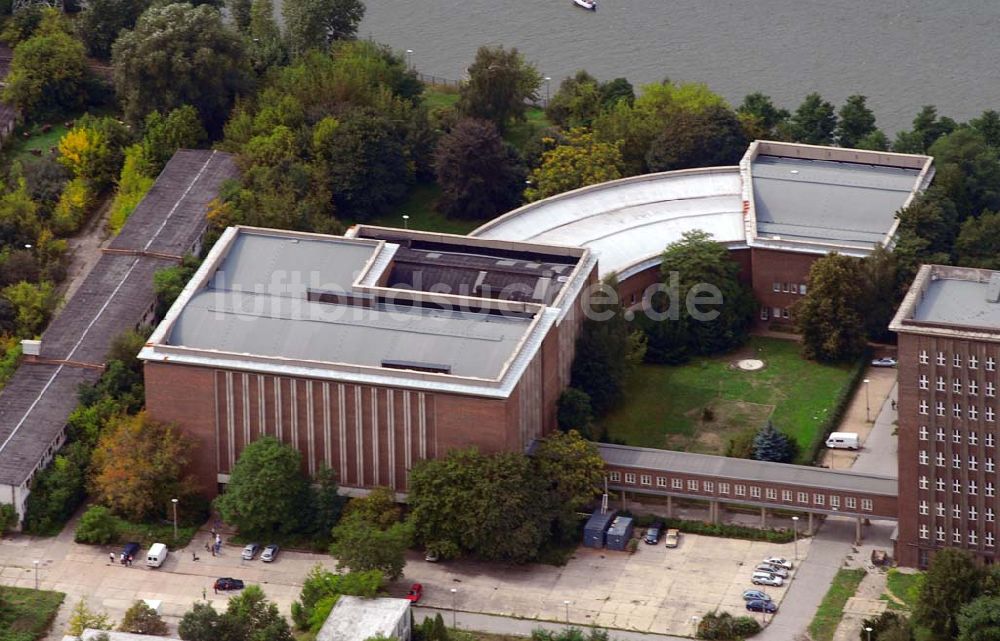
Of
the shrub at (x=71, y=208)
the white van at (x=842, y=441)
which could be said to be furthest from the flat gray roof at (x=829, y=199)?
the shrub at (x=71, y=208)

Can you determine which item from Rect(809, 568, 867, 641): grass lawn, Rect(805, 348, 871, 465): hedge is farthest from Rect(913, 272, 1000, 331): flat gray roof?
Rect(805, 348, 871, 465): hedge

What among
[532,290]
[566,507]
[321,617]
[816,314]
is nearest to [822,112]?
[816,314]

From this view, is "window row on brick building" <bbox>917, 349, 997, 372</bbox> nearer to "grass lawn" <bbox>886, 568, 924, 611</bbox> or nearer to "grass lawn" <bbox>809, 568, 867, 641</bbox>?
"grass lawn" <bbox>886, 568, 924, 611</bbox>

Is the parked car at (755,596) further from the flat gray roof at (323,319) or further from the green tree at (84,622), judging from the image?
the green tree at (84,622)

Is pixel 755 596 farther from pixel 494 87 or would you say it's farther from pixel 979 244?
pixel 494 87

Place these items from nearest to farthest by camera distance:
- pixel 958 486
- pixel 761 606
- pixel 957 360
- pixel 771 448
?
1. pixel 957 360
2. pixel 761 606
3. pixel 958 486
4. pixel 771 448

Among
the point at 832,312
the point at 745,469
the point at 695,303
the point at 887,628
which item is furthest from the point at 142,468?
the point at 832,312

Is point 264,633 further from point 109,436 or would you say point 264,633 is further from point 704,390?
point 704,390

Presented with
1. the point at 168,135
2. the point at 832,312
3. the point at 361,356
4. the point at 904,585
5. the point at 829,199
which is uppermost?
the point at 168,135
